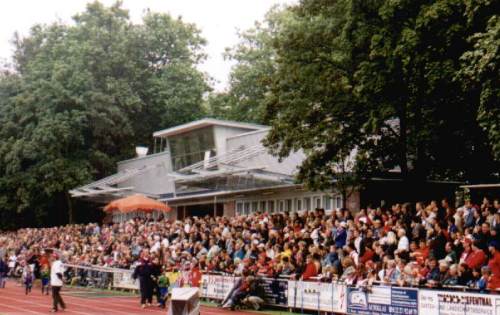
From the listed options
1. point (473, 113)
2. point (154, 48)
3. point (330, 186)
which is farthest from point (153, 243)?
point (154, 48)

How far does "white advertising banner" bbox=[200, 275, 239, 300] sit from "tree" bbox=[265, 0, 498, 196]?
5065mm

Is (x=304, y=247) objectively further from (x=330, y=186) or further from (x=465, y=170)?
(x=465, y=170)

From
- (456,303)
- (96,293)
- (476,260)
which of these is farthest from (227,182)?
(456,303)

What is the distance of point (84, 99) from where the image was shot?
189 feet

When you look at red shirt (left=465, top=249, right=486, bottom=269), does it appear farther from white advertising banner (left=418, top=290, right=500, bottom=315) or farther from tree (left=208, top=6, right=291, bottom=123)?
tree (left=208, top=6, right=291, bottom=123)

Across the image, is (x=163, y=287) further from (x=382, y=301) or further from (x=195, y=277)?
(x=382, y=301)

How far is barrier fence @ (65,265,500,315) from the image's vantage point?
63.5 feet

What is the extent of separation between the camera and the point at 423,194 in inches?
1267

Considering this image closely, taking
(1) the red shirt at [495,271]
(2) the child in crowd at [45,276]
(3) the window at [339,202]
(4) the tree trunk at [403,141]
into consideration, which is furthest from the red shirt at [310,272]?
(2) the child in crowd at [45,276]

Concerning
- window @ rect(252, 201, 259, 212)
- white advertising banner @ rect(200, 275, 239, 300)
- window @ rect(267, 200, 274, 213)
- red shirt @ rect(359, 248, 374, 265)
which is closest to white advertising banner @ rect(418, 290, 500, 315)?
red shirt @ rect(359, 248, 374, 265)

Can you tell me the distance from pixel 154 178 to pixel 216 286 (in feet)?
78.7

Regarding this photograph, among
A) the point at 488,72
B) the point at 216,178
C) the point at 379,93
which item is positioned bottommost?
the point at 216,178

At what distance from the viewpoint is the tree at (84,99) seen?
2233 inches

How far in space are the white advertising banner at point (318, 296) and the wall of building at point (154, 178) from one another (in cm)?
2552
